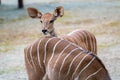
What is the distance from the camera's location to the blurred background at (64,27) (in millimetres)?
7059

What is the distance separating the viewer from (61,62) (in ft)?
11.0

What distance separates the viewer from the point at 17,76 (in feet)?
20.7

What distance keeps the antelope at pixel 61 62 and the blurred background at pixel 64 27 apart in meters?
2.50

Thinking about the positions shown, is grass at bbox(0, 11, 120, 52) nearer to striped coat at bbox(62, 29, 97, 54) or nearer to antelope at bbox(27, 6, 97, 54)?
antelope at bbox(27, 6, 97, 54)

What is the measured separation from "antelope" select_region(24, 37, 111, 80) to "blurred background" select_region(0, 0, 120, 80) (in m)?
2.50

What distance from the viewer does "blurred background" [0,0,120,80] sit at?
7059 millimetres

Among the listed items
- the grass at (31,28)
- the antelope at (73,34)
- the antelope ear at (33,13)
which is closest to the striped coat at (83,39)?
the antelope at (73,34)

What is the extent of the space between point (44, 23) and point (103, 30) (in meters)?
5.24

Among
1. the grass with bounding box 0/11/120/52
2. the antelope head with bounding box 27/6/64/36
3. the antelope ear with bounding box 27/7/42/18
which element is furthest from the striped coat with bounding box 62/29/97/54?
the grass with bounding box 0/11/120/52

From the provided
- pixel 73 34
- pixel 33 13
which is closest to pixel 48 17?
pixel 33 13

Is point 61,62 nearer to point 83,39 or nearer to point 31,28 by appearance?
point 83,39

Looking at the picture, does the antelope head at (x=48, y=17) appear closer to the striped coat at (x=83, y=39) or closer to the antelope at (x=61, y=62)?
the striped coat at (x=83, y=39)

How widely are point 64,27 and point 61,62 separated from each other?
7954 millimetres

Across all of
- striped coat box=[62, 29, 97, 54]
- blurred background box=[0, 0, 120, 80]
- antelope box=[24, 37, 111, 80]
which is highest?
antelope box=[24, 37, 111, 80]
